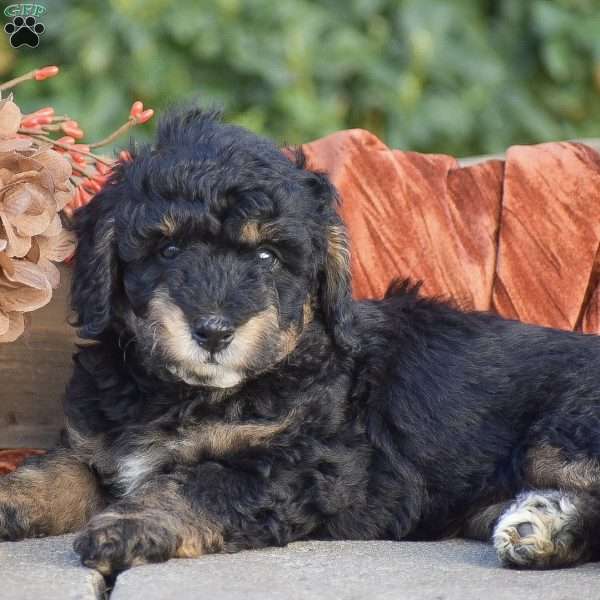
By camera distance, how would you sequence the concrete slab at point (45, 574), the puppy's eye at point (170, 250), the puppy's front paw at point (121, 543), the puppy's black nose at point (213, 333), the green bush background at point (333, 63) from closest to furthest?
the concrete slab at point (45, 574) → the puppy's front paw at point (121, 543) → the puppy's black nose at point (213, 333) → the puppy's eye at point (170, 250) → the green bush background at point (333, 63)

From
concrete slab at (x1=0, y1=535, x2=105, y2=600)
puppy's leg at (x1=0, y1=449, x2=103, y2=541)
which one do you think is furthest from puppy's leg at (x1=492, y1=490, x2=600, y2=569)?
puppy's leg at (x1=0, y1=449, x2=103, y2=541)

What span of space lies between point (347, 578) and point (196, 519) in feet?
1.89

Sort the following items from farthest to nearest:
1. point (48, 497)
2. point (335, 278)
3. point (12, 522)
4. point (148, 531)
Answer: point (335, 278), point (48, 497), point (12, 522), point (148, 531)

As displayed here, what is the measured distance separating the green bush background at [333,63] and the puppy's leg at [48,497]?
4724mm

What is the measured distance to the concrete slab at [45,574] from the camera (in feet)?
12.2

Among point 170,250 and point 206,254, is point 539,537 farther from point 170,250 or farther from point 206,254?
point 170,250

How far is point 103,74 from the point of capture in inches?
366

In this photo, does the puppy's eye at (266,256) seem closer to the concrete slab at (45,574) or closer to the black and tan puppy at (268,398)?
the black and tan puppy at (268,398)

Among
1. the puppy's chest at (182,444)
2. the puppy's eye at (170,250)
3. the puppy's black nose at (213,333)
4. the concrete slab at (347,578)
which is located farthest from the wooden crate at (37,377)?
the concrete slab at (347,578)

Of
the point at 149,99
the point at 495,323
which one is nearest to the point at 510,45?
the point at 149,99

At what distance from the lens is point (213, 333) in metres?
4.10

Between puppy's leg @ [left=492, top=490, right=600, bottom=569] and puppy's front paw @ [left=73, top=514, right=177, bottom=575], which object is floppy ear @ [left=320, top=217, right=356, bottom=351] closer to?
puppy's leg @ [left=492, top=490, right=600, bottom=569]

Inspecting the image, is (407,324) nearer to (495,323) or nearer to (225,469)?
(495,323)

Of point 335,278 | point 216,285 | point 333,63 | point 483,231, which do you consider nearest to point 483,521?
point 335,278
